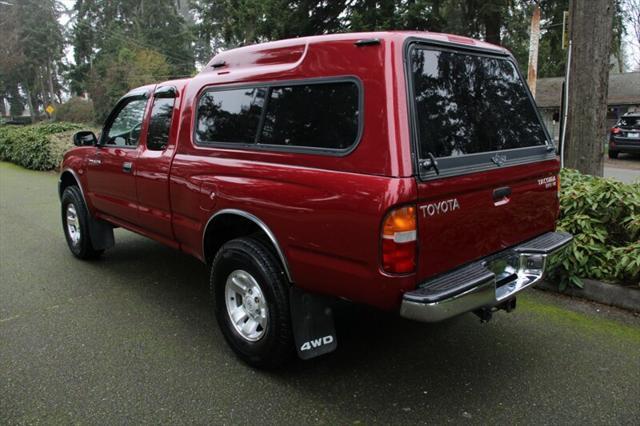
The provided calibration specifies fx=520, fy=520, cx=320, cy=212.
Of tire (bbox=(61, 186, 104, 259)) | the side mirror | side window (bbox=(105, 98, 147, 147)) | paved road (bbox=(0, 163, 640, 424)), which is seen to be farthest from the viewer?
tire (bbox=(61, 186, 104, 259))

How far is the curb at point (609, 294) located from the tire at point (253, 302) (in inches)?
108

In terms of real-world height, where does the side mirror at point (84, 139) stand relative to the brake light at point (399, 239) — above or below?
above

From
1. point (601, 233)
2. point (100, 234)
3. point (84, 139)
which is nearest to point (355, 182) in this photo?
point (601, 233)

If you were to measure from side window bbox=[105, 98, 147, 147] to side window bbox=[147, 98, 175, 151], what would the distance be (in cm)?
23

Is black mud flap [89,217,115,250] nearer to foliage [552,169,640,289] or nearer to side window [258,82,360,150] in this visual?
side window [258,82,360,150]

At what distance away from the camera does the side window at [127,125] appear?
15.4 feet

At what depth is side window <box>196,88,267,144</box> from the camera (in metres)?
3.40

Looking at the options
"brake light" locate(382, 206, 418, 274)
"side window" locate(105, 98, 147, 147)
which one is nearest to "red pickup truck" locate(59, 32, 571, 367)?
"brake light" locate(382, 206, 418, 274)

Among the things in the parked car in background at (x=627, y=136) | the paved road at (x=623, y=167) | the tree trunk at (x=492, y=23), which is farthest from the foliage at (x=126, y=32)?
the paved road at (x=623, y=167)

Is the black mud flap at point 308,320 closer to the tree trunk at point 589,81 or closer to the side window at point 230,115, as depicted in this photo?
the side window at point 230,115

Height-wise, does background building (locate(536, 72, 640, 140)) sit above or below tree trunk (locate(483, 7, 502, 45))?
below

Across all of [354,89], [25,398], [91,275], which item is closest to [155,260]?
[91,275]

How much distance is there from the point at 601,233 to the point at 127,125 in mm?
4432

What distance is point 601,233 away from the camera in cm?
461
